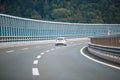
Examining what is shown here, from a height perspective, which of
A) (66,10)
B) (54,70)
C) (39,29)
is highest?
(66,10)

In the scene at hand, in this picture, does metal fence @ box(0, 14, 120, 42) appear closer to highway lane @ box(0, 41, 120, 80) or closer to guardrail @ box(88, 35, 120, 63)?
guardrail @ box(88, 35, 120, 63)

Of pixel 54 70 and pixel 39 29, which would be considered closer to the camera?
pixel 54 70

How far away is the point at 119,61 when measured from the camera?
14.7 m

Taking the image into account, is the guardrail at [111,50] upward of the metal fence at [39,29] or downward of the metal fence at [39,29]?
upward

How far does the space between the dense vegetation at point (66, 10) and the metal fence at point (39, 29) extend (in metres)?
38.7

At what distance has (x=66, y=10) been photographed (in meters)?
145

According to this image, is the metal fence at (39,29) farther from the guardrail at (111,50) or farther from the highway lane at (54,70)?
the highway lane at (54,70)

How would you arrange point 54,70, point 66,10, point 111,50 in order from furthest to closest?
1. point 66,10
2. point 111,50
3. point 54,70

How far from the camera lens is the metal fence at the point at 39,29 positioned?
43.7m

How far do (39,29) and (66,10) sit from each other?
78.2 metres

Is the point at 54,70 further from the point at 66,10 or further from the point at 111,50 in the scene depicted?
the point at 66,10

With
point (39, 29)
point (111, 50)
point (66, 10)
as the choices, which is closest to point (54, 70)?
point (111, 50)

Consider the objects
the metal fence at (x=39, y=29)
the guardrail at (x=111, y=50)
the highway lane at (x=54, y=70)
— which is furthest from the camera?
the metal fence at (x=39, y=29)

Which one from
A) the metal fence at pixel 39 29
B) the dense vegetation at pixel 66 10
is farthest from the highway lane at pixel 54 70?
the dense vegetation at pixel 66 10
